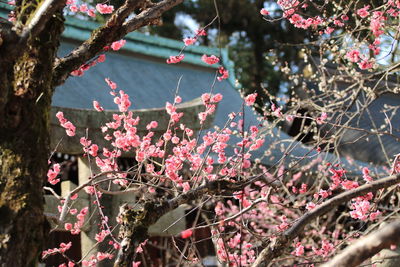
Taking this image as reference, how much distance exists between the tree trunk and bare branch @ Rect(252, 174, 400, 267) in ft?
3.40

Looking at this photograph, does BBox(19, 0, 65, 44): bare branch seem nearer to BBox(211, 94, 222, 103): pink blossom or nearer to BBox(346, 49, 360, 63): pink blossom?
BBox(211, 94, 222, 103): pink blossom

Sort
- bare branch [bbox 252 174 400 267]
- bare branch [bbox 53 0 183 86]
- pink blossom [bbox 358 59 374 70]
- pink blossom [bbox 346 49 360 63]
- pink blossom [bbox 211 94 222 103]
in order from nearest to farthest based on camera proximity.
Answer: bare branch [bbox 252 174 400 267] → bare branch [bbox 53 0 183 86] → pink blossom [bbox 211 94 222 103] → pink blossom [bbox 358 59 374 70] → pink blossom [bbox 346 49 360 63]

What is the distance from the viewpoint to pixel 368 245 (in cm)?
202

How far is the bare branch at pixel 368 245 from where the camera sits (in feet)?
6.53

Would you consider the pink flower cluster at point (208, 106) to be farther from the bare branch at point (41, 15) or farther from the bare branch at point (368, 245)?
the bare branch at point (368, 245)

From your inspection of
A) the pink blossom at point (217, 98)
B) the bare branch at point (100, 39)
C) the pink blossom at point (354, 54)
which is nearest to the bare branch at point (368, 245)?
the bare branch at point (100, 39)

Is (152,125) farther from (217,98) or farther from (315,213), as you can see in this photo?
(315,213)

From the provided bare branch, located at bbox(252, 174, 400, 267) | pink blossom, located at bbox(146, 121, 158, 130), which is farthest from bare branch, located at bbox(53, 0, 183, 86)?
pink blossom, located at bbox(146, 121, 158, 130)

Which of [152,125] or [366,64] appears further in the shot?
[366,64]

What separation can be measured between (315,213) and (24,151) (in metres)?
1.30

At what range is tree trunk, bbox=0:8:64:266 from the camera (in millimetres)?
2912

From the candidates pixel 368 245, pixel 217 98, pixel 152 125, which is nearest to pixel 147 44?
pixel 152 125

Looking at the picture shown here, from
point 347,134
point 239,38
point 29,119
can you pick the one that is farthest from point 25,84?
point 239,38

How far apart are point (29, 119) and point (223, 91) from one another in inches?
386
